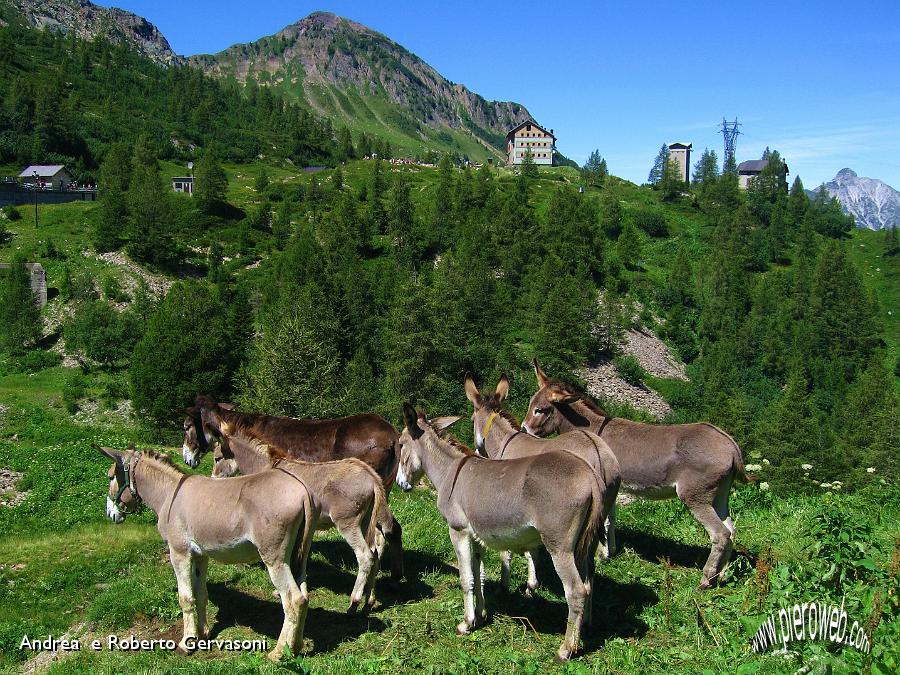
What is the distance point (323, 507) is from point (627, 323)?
8411cm

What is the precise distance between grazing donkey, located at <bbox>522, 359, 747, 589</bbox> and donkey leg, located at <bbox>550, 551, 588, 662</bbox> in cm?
255

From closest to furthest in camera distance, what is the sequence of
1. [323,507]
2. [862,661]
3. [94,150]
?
[862,661], [323,507], [94,150]

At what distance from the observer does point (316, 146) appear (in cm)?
17125

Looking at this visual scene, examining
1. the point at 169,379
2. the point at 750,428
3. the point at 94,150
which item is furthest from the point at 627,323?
the point at 94,150

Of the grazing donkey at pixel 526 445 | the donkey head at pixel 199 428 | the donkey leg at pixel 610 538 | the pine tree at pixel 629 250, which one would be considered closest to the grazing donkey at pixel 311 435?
the donkey head at pixel 199 428

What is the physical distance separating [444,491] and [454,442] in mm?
763

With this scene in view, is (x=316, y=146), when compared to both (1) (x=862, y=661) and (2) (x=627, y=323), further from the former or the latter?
(1) (x=862, y=661)

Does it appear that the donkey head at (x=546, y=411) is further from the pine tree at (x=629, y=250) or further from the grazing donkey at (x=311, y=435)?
the pine tree at (x=629, y=250)

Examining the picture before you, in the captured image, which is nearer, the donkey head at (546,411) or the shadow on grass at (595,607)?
the shadow on grass at (595,607)

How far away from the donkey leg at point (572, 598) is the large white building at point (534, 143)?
184m

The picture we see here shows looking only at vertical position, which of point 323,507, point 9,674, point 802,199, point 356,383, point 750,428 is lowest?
point 750,428

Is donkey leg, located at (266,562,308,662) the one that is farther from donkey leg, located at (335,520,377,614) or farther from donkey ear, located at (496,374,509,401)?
donkey ear, located at (496,374,509,401)

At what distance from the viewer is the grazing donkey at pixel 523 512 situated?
7.18m

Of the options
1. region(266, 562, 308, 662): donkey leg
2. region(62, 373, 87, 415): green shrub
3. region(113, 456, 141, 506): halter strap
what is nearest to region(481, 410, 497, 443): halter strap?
region(266, 562, 308, 662): donkey leg
